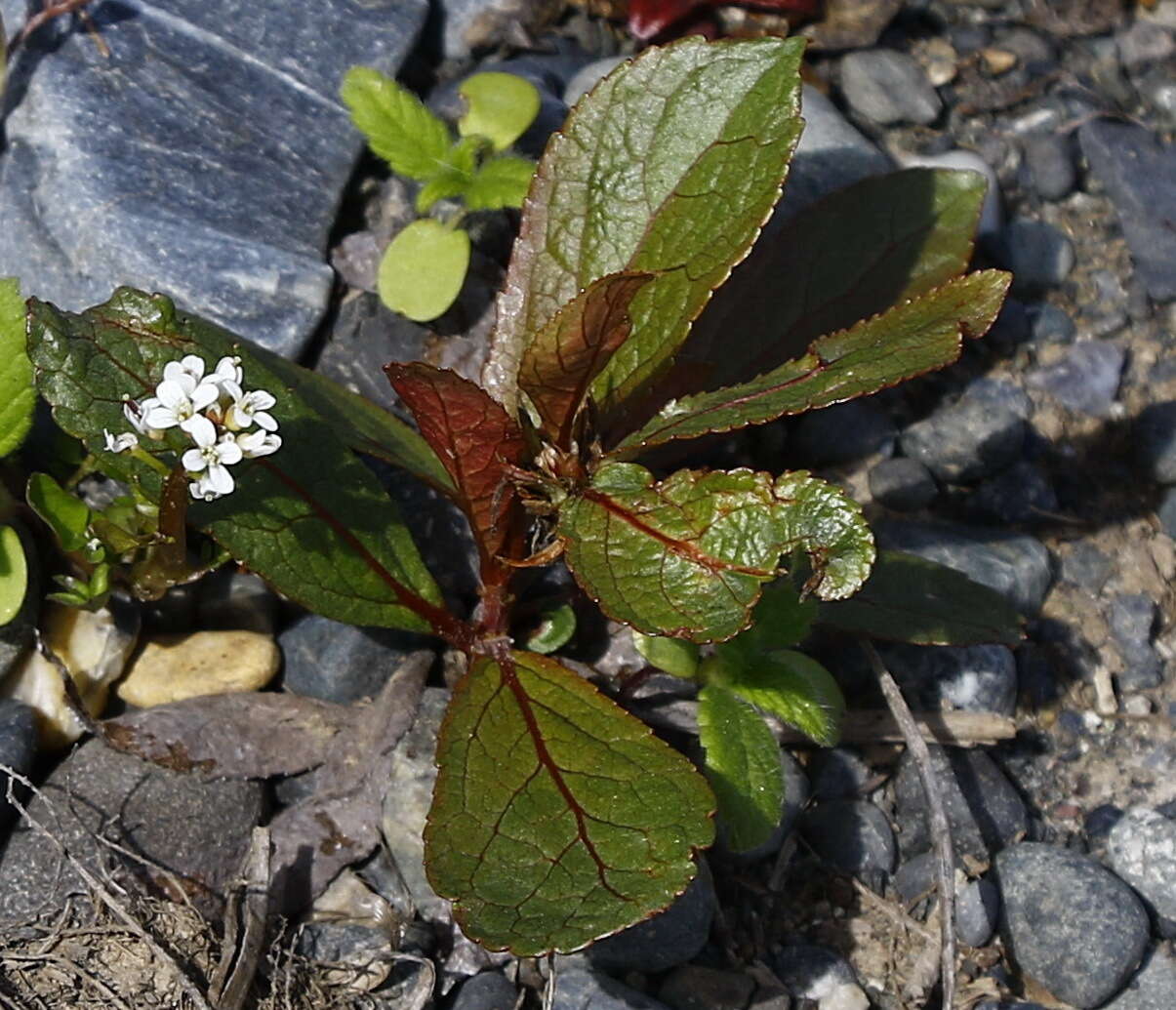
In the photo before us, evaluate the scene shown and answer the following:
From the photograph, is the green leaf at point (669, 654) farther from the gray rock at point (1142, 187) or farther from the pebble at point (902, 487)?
the gray rock at point (1142, 187)

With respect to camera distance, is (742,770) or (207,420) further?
(742,770)

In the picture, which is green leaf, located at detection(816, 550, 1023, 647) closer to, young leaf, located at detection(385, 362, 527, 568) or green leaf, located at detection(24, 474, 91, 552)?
A: young leaf, located at detection(385, 362, 527, 568)

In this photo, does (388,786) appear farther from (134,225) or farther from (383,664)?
(134,225)

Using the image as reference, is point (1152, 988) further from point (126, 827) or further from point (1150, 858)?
point (126, 827)

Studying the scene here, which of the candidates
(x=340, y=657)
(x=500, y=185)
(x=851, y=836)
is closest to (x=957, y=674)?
(x=851, y=836)

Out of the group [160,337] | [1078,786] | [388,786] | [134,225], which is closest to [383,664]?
[388,786]
